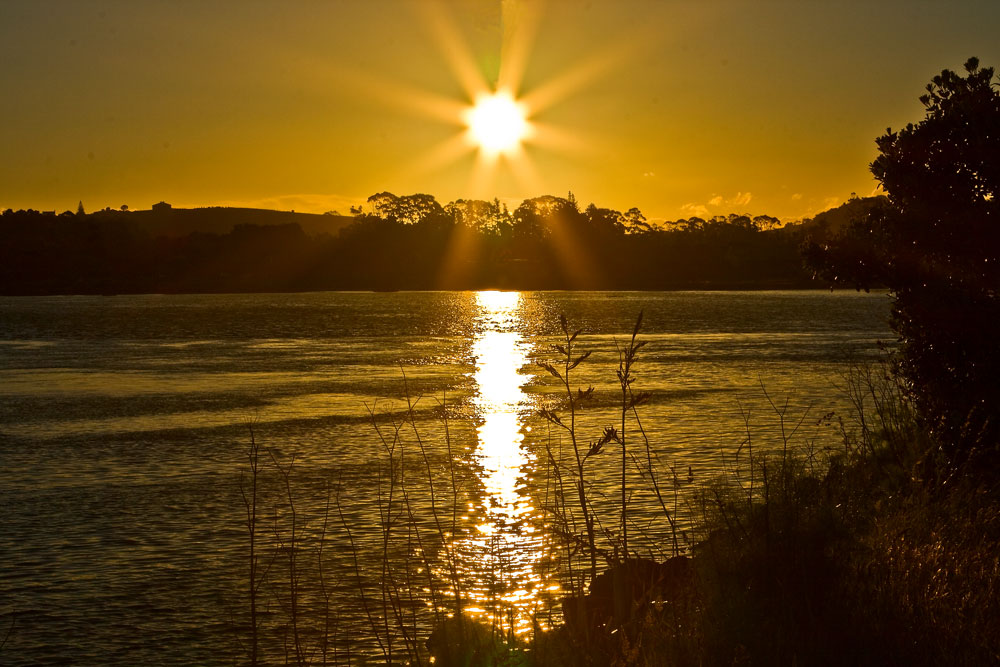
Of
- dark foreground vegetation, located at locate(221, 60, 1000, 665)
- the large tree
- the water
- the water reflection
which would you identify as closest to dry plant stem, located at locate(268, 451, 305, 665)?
dark foreground vegetation, located at locate(221, 60, 1000, 665)

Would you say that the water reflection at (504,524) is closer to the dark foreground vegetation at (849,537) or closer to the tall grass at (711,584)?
the tall grass at (711,584)

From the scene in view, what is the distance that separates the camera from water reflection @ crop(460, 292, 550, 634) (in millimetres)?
9719

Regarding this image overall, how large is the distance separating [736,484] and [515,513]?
3.67m

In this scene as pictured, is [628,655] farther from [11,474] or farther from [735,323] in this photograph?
[735,323]

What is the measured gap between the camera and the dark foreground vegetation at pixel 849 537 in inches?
269

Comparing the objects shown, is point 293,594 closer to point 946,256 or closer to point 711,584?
point 711,584

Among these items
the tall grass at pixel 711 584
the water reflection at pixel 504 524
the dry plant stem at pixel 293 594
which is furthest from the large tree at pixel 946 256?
the dry plant stem at pixel 293 594

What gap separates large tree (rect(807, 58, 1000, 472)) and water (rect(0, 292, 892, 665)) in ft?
13.6

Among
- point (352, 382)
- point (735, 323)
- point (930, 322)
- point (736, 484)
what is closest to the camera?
point (930, 322)

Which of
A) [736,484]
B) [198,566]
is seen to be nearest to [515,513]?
[736,484]

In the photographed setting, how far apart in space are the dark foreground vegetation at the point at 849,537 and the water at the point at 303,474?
15.1 inches

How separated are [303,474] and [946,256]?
1278cm

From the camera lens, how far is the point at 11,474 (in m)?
19.9

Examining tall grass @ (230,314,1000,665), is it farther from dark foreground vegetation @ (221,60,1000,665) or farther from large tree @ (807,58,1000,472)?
large tree @ (807,58,1000,472)
